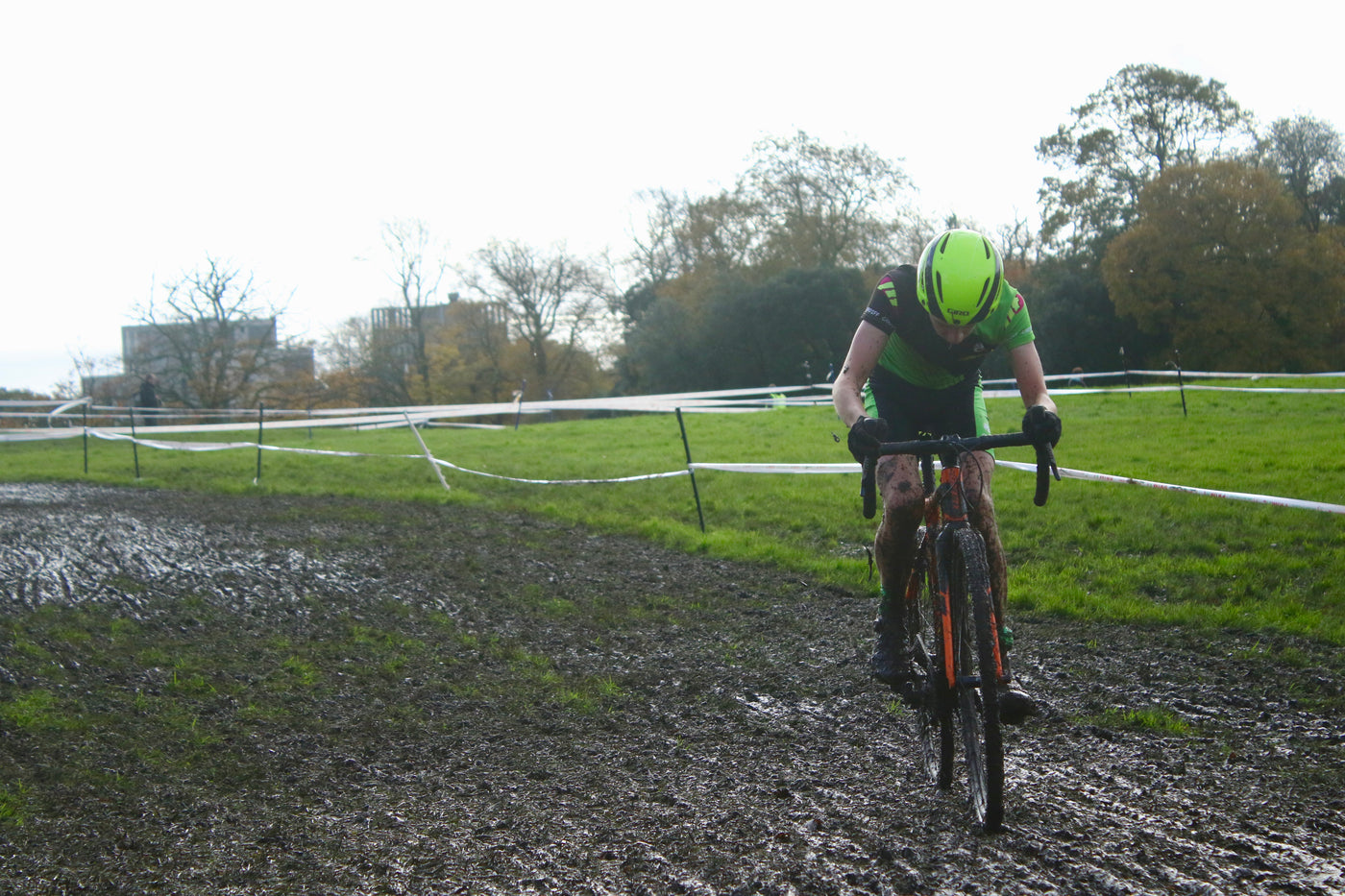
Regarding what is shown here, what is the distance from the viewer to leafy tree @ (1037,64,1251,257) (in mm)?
38938

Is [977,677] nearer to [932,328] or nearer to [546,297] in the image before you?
[932,328]

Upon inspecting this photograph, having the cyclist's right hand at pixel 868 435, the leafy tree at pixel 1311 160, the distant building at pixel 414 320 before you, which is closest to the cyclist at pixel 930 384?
the cyclist's right hand at pixel 868 435

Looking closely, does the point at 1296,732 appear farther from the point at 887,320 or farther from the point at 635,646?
the point at 635,646

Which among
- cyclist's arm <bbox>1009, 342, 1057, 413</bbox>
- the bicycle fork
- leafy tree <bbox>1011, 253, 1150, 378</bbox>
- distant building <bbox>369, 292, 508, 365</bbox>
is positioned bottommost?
the bicycle fork

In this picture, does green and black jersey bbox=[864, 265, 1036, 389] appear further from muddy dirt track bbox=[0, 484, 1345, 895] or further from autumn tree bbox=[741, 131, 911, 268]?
autumn tree bbox=[741, 131, 911, 268]

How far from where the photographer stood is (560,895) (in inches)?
119

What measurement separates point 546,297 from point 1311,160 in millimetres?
35667

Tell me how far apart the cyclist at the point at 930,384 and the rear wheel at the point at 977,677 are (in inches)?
5.4

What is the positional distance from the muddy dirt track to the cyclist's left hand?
132 cm

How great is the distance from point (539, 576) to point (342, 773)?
416cm

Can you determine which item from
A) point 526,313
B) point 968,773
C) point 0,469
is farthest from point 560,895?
point 526,313

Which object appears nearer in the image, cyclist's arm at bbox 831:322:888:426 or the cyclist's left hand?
the cyclist's left hand

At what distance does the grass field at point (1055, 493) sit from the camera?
22.4 ft

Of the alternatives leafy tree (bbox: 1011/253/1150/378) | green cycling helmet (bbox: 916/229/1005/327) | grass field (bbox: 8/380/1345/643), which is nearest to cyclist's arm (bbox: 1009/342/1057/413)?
green cycling helmet (bbox: 916/229/1005/327)
